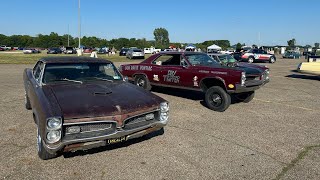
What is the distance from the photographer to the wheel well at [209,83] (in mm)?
7461

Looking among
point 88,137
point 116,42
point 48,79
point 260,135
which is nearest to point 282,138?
point 260,135

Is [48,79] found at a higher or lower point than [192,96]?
higher

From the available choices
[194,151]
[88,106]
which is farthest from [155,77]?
[88,106]

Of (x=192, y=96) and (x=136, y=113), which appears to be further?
(x=192, y=96)

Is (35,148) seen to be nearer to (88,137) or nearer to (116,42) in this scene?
(88,137)

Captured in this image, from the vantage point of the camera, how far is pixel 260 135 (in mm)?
5504

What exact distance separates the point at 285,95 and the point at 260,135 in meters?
5.46

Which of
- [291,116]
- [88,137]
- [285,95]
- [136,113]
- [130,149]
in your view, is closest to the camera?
[88,137]

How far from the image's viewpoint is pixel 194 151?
4586 mm

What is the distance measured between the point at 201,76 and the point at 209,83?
1.02 ft

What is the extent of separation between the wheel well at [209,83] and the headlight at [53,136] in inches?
191

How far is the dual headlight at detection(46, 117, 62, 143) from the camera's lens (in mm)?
3504

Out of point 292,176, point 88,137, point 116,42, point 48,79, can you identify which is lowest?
point 292,176

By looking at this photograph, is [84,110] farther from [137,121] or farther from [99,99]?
[137,121]
